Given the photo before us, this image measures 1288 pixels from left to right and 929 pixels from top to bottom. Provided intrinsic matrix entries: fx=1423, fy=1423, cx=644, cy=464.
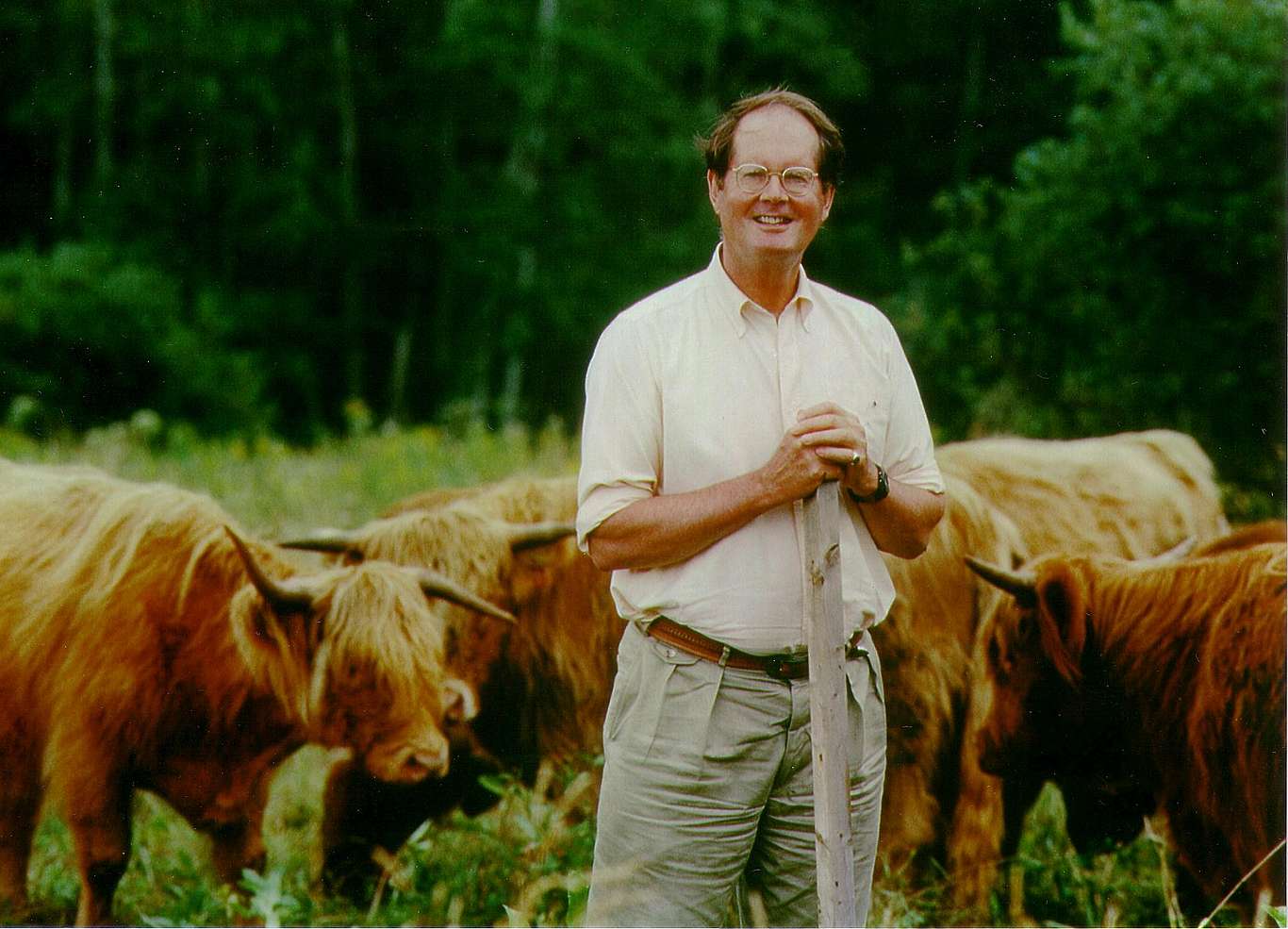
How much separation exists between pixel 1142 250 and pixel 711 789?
2.73 m

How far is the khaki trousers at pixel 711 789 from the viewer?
103 inches

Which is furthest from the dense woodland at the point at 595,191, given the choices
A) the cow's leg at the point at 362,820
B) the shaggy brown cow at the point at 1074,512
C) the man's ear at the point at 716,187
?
the man's ear at the point at 716,187

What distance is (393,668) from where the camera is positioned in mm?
4168

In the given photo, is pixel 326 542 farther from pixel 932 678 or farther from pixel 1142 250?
pixel 1142 250

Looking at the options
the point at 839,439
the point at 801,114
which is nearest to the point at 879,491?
the point at 839,439

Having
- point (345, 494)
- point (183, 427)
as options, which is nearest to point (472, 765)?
point (345, 494)

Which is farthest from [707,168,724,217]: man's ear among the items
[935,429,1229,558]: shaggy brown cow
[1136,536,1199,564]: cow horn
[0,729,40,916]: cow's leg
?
[0,729,40,916]: cow's leg

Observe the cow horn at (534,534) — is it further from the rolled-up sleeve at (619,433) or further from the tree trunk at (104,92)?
the rolled-up sleeve at (619,433)

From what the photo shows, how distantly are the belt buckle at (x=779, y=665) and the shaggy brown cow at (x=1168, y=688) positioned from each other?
1.82 meters

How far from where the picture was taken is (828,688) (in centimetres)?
251

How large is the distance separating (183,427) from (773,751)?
3229 mm

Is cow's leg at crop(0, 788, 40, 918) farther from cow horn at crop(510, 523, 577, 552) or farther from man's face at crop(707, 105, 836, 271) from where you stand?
man's face at crop(707, 105, 836, 271)

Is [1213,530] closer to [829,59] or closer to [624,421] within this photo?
[829,59]

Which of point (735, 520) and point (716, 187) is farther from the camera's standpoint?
point (716, 187)
